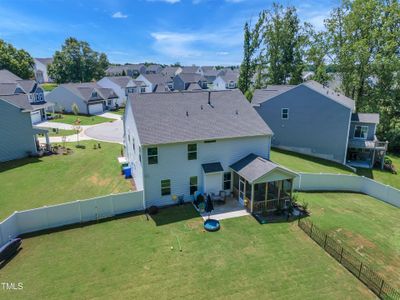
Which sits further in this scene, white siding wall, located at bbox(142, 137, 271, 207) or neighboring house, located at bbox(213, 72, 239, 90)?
neighboring house, located at bbox(213, 72, 239, 90)

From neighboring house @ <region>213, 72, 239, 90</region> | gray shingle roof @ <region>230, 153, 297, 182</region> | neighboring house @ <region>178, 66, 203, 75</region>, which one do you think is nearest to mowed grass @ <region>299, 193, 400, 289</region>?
gray shingle roof @ <region>230, 153, 297, 182</region>

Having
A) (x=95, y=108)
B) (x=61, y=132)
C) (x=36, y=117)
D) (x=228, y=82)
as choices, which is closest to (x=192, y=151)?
(x=61, y=132)

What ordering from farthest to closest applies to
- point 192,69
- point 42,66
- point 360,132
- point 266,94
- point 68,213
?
point 192,69 → point 42,66 → point 266,94 → point 360,132 → point 68,213

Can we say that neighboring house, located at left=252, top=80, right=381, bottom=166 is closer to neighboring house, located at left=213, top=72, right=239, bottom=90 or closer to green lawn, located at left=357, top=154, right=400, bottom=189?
green lawn, located at left=357, top=154, right=400, bottom=189

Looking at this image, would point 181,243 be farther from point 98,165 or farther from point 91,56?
point 91,56

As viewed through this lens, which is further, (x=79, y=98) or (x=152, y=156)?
(x=79, y=98)

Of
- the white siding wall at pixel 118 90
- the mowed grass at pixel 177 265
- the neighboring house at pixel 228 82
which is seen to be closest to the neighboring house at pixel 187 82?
the neighboring house at pixel 228 82

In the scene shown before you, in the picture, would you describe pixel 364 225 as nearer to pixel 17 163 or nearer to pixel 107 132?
pixel 17 163
